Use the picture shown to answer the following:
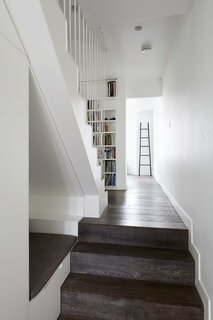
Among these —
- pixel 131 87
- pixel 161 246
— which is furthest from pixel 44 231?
pixel 131 87

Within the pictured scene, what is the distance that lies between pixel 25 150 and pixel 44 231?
125 centimetres

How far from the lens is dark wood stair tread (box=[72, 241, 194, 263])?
62.3 inches

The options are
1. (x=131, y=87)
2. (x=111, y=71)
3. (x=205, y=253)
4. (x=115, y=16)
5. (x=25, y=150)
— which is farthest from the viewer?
(x=131, y=87)

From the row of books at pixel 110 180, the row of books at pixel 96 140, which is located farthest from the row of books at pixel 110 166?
the row of books at pixel 96 140

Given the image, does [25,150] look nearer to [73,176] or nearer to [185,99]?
[73,176]

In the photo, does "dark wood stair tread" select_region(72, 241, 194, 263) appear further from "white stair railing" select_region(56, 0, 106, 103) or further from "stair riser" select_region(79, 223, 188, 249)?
"white stair railing" select_region(56, 0, 106, 103)

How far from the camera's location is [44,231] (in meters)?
1.99

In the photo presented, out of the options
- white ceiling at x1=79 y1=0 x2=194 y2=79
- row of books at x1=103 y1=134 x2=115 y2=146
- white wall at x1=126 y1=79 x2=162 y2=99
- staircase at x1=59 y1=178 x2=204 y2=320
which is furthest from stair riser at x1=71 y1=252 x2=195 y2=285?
white wall at x1=126 y1=79 x2=162 y2=99

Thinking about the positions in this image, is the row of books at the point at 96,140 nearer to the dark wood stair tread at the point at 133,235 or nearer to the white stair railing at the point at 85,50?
the white stair railing at the point at 85,50

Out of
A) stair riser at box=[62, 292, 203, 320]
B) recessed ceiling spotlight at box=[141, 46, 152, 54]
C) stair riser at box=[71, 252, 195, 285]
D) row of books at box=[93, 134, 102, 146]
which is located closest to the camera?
stair riser at box=[62, 292, 203, 320]

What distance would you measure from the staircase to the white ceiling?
2.08 metres

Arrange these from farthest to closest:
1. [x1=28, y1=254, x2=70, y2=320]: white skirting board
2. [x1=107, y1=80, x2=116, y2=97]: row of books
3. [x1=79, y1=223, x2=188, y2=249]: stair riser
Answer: [x1=107, y1=80, x2=116, y2=97]: row of books, [x1=79, y1=223, x2=188, y2=249]: stair riser, [x1=28, y1=254, x2=70, y2=320]: white skirting board

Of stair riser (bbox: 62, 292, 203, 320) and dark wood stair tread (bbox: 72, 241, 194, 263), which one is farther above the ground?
dark wood stair tread (bbox: 72, 241, 194, 263)

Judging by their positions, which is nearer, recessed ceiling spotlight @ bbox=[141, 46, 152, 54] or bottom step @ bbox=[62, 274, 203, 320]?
bottom step @ bbox=[62, 274, 203, 320]
